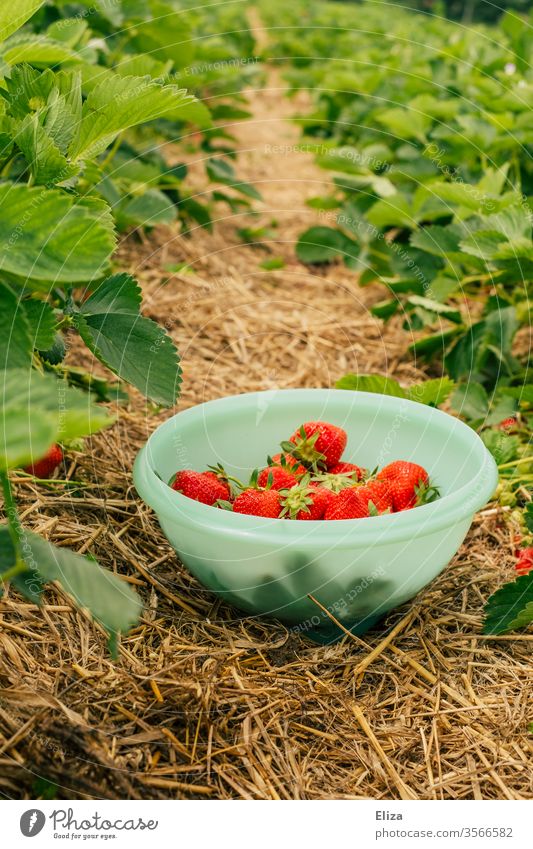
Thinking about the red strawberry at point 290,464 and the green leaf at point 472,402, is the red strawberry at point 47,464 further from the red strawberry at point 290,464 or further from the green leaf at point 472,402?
the green leaf at point 472,402

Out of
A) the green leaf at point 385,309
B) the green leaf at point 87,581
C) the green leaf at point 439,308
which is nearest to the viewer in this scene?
the green leaf at point 87,581

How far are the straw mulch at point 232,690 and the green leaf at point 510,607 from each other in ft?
0.14

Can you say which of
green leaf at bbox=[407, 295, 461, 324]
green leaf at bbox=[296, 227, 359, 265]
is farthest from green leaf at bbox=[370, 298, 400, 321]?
green leaf at bbox=[296, 227, 359, 265]

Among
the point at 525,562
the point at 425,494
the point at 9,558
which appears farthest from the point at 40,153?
the point at 525,562

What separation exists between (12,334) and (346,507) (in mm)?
484

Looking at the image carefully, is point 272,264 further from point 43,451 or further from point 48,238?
point 43,451

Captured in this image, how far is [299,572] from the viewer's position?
1.05m

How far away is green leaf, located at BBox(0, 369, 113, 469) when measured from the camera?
0.65 m

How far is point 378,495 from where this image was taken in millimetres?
1187

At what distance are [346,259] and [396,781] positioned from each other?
181 cm

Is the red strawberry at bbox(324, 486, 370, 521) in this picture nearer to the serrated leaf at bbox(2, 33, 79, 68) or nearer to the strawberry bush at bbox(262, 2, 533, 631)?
the strawberry bush at bbox(262, 2, 533, 631)

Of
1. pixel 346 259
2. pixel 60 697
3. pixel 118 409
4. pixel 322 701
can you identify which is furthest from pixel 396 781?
pixel 346 259

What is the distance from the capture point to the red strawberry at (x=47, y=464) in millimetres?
1371

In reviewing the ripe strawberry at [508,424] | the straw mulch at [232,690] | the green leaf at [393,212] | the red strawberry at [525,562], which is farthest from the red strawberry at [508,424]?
the green leaf at [393,212]
